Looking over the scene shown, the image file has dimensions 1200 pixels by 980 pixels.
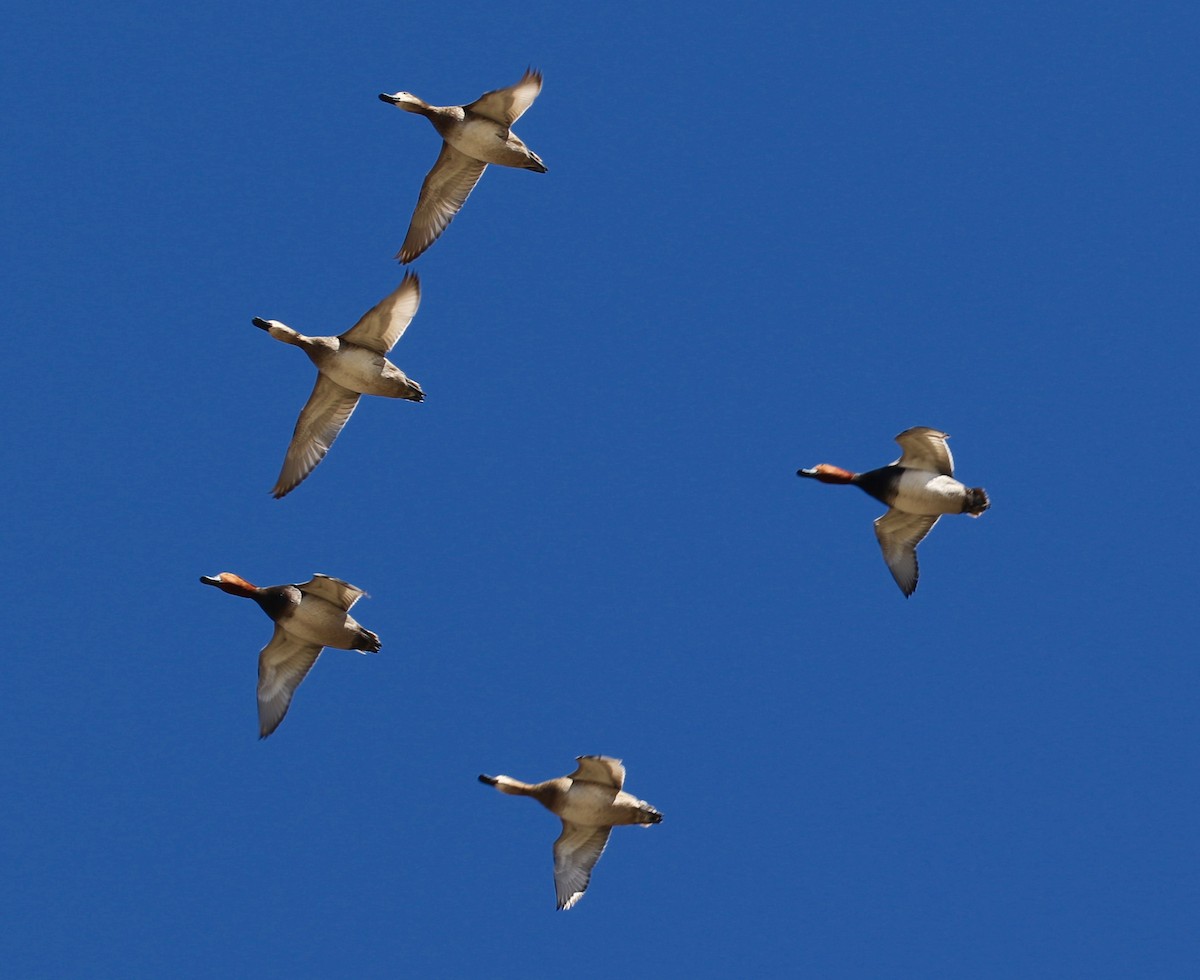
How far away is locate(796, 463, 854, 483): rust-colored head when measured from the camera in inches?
896

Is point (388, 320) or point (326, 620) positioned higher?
point (388, 320)

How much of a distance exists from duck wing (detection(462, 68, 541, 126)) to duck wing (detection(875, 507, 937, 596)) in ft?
25.7

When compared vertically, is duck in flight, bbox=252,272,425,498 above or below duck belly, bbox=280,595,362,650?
above

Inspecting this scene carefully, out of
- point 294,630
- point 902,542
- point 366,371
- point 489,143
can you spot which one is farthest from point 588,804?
point 489,143

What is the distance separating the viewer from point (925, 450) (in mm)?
22219

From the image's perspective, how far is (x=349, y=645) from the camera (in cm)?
2159

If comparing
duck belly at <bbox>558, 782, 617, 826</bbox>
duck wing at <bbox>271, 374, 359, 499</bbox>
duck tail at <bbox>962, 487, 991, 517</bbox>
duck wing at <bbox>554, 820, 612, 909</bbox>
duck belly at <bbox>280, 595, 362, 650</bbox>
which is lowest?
duck wing at <bbox>554, 820, 612, 909</bbox>

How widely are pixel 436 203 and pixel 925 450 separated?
8171 mm

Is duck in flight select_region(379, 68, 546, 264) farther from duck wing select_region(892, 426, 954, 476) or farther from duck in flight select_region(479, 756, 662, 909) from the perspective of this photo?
duck in flight select_region(479, 756, 662, 909)

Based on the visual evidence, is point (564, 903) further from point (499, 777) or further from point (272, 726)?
point (272, 726)

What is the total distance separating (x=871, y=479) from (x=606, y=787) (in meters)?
5.74

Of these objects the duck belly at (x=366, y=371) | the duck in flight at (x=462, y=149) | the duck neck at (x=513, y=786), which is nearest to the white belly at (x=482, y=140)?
the duck in flight at (x=462, y=149)

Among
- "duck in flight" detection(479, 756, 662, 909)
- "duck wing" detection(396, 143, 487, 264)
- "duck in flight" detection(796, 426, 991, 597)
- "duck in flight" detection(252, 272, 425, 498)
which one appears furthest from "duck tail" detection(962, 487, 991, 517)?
"duck wing" detection(396, 143, 487, 264)

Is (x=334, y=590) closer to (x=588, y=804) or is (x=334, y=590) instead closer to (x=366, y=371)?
(x=366, y=371)
